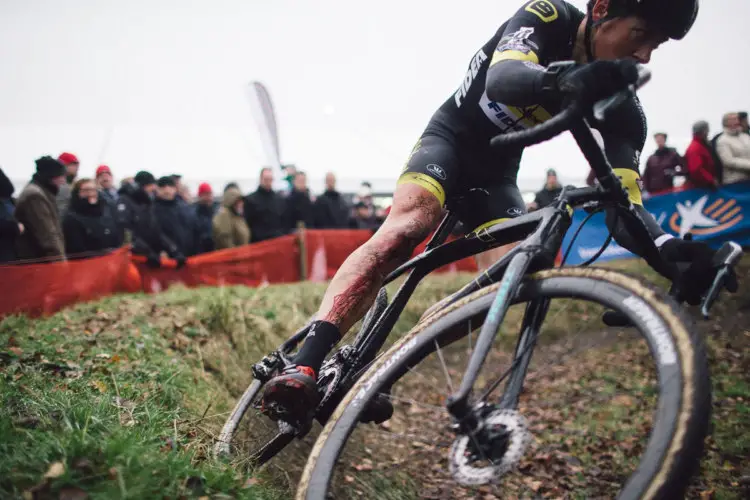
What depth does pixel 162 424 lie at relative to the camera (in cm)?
290

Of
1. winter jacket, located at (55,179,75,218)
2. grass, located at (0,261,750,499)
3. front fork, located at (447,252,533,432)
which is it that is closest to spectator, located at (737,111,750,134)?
grass, located at (0,261,750,499)

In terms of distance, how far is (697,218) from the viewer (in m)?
8.68

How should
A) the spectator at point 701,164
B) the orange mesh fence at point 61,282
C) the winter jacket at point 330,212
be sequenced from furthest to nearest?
the winter jacket at point 330,212, the spectator at point 701,164, the orange mesh fence at point 61,282

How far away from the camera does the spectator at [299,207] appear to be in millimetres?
11391

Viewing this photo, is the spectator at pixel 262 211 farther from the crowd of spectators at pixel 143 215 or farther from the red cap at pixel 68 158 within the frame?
the red cap at pixel 68 158

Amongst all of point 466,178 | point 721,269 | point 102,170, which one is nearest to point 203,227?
point 102,170

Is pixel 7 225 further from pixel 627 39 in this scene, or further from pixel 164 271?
pixel 627 39

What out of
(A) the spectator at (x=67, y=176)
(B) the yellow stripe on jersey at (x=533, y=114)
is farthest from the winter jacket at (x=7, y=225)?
(B) the yellow stripe on jersey at (x=533, y=114)

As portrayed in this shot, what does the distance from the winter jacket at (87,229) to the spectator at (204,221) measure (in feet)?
6.64

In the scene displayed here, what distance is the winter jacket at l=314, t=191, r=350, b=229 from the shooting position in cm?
1185

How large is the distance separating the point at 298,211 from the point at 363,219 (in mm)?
1670

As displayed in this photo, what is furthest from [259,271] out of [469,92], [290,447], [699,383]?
[699,383]

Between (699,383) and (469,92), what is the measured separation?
1926mm

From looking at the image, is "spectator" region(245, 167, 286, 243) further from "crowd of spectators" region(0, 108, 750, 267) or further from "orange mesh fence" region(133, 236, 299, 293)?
"orange mesh fence" region(133, 236, 299, 293)
